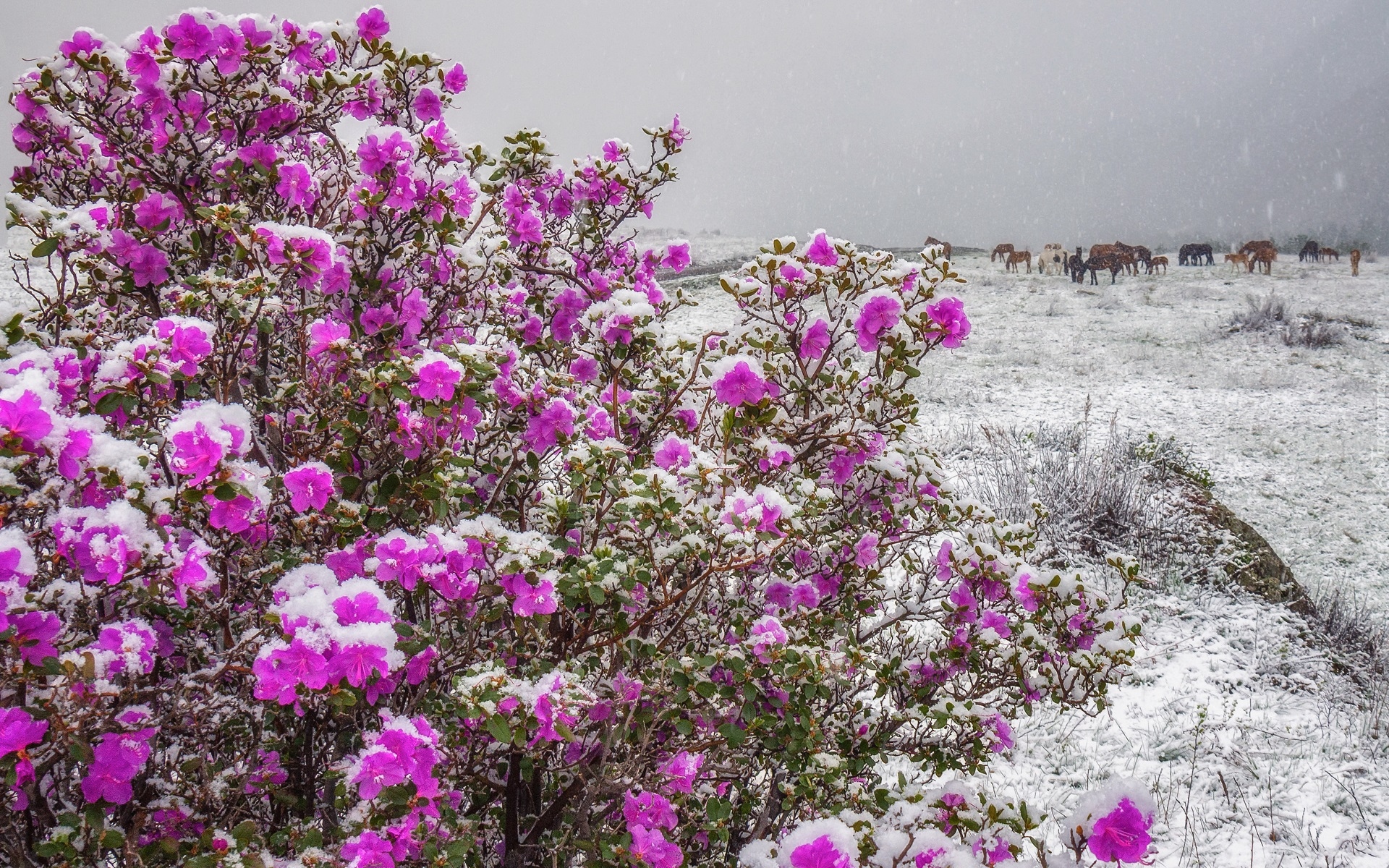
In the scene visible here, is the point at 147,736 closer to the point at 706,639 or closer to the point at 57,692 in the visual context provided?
the point at 57,692

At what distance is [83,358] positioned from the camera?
183cm

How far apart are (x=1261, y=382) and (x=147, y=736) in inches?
512

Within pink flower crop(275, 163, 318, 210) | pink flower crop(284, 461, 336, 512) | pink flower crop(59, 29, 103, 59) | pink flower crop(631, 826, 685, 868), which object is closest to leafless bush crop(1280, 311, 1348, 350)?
pink flower crop(631, 826, 685, 868)

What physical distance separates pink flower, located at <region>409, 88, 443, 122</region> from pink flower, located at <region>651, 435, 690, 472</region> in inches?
69.3

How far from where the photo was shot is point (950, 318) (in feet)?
7.70

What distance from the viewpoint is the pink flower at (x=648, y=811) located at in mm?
2082

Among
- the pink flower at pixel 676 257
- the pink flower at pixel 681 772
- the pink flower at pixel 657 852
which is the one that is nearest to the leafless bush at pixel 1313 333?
the pink flower at pixel 676 257

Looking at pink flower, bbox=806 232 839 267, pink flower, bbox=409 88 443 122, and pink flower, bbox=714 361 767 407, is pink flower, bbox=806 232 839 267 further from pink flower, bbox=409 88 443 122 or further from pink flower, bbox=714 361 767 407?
pink flower, bbox=409 88 443 122

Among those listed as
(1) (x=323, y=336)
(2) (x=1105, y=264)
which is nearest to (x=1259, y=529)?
(1) (x=323, y=336)

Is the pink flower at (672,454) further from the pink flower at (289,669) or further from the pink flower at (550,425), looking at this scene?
the pink flower at (289,669)

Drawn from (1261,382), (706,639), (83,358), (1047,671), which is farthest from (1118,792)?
(1261,382)

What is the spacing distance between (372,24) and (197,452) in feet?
6.47

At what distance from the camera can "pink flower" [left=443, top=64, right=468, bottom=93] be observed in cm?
305

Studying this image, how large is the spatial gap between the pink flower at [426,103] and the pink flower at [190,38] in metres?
0.88
